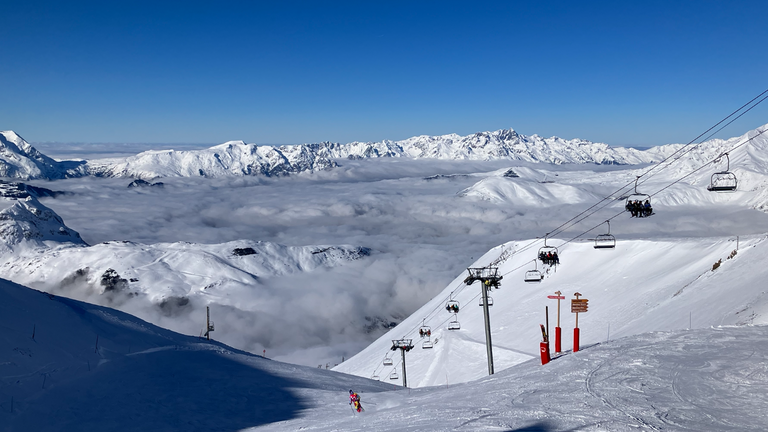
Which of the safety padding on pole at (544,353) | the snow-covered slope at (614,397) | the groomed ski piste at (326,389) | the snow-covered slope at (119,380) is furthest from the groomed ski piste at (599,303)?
the snow-covered slope at (119,380)

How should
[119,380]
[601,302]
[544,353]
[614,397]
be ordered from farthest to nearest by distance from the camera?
[601,302], [119,380], [544,353], [614,397]

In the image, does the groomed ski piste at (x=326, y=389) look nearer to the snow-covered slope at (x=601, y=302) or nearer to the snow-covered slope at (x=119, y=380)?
the snow-covered slope at (x=119, y=380)

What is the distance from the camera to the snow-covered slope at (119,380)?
57.2 ft

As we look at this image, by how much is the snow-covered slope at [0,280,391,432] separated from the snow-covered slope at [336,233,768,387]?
20.1 metres

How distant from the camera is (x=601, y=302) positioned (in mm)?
49000

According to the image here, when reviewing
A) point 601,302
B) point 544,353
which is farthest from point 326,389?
point 601,302

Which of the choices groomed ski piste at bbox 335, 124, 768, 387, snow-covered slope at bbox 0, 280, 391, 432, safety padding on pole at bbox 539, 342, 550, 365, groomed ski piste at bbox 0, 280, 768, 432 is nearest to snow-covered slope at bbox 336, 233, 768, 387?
groomed ski piste at bbox 335, 124, 768, 387

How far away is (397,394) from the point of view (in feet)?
72.6

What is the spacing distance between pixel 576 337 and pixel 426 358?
107ft

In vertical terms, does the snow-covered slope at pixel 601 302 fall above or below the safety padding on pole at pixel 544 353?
below

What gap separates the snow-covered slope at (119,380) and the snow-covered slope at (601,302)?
20054mm

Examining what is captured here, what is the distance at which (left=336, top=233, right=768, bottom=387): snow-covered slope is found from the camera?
109ft

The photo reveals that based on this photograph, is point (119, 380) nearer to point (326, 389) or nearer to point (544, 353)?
point (326, 389)

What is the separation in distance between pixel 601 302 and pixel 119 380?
42.5m
